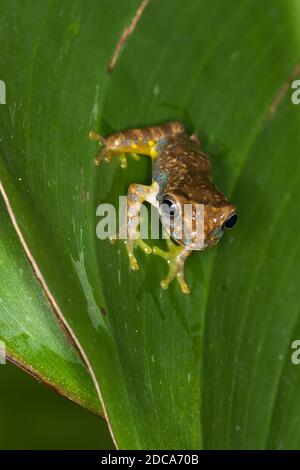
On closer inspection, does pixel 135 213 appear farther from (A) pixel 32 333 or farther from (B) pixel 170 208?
(A) pixel 32 333

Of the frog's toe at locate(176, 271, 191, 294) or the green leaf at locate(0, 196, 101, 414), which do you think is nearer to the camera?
the green leaf at locate(0, 196, 101, 414)

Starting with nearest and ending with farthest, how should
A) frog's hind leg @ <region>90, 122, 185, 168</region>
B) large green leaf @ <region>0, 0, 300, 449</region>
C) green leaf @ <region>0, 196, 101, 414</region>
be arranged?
1. large green leaf @ <region>0, 0, 300, 449</region>
2. green leaf @ <region>0, 196, 101, 414</region>
3. frog's hind leg @ <region>90, 122, 185, 168</region>

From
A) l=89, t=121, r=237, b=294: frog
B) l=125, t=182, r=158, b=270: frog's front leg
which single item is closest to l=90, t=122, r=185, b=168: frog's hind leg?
l=89, t=121, r=237, b=294: frog

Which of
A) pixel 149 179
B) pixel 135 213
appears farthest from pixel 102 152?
pixel 149 179

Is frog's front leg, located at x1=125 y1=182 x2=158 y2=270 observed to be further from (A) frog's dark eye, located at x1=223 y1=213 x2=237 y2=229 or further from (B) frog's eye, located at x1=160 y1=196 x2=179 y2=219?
(A) frog's dark eye, located at x1=223 y1=213 x2=237 y2=229

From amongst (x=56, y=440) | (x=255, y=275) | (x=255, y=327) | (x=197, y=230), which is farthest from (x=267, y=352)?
(x=56, y=440)

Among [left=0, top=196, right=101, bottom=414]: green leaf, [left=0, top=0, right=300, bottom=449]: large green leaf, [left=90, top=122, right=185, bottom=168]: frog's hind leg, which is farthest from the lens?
[left=90, top=122, right=185, bottom=168]: frog's hind leg

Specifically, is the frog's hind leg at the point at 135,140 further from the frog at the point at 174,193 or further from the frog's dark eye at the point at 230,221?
the frog's dark eye at the point at 230,221
